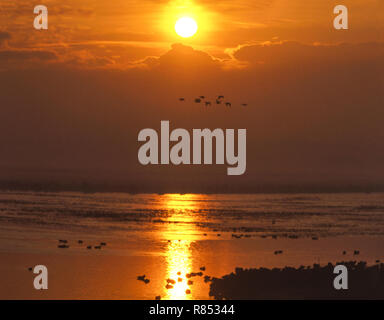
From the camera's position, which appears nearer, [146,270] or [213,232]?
[146,270]

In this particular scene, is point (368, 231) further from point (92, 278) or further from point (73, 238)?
point (92, 278)

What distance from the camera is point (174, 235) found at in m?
35.7

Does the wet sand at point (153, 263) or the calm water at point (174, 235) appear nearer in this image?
the wet sand at point (153, 263)

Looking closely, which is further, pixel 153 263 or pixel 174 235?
pixel 174 235

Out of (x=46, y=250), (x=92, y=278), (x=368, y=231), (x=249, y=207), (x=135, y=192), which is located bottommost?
(x=92, y=278)

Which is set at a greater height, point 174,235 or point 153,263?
point 174,235

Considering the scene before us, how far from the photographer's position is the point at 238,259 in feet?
89.4

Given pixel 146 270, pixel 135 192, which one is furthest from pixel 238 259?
pixel 135 192

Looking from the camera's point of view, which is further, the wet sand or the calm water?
the calm water

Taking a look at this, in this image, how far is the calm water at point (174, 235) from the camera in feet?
79.4

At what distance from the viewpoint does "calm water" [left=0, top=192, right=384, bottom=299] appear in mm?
24203

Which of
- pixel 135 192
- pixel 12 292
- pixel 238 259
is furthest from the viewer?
pixel 135 192

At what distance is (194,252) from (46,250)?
6349 millimetres

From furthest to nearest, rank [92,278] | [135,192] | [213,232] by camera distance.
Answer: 1. [135,192]
2. [213,232]
3. [92,278]
